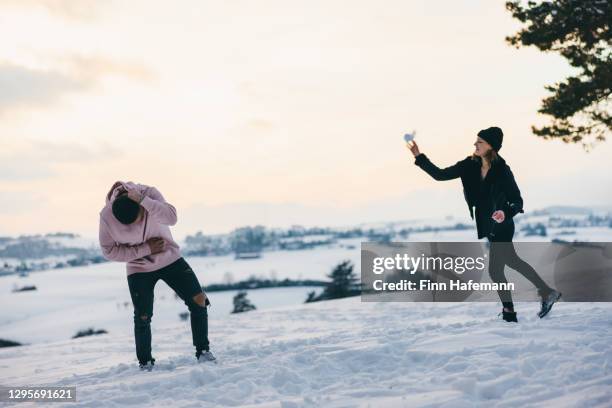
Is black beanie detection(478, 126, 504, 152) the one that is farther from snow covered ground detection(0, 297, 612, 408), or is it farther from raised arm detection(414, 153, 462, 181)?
snow covered ground detection(0, 297, 612, 408)

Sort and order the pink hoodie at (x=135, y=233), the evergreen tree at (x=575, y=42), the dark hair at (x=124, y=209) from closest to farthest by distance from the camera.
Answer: the dark hair at (x=124, y=209), the pink hoodie at (x=135, y=233), the evergreen tree at (x=575, y=42)

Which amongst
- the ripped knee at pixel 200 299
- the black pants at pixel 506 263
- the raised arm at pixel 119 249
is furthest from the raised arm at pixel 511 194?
the raised arm at pixel 119 249

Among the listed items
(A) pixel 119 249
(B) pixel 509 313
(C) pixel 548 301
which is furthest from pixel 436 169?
(A) pixel 119 249

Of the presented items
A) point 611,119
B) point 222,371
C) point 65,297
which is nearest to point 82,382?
point 222,371

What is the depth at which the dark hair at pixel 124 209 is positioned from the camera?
479 cm

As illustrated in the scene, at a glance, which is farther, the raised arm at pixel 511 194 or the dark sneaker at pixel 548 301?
the dark sneaker at pixel 548 301

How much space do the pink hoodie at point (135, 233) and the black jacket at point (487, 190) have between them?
2.91 meters

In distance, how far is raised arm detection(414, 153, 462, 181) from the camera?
224 inches

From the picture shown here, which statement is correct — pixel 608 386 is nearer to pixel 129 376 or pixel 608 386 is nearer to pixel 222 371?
pixel 222 371

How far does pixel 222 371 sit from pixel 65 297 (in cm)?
9354

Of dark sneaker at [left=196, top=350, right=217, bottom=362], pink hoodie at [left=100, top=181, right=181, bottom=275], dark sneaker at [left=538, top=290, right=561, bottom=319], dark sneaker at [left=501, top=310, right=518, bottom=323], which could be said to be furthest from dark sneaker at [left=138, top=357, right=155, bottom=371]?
Result: dark sneaker at [left=538, top=290, right=561, bottom=319]

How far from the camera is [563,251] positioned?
16.5 metres

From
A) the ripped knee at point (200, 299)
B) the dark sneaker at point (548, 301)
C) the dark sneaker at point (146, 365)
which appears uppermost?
the ripped knee at point (200, 299)

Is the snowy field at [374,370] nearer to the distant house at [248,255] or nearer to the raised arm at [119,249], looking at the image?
the raised arm at [119,249]
